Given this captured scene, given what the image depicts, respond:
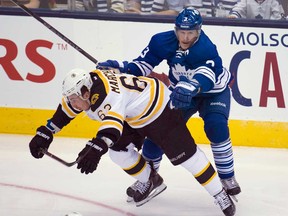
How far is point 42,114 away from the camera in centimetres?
605

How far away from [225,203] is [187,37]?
0.91m

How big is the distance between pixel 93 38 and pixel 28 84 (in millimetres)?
617

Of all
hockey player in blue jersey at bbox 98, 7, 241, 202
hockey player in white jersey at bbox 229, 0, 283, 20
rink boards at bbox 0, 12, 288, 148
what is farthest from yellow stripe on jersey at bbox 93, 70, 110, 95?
hockey player in white jersey at bbox 229, 0, 283, 20

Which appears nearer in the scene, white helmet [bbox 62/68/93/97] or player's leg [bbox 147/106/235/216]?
white helmet [bbox 62/68/93/97]

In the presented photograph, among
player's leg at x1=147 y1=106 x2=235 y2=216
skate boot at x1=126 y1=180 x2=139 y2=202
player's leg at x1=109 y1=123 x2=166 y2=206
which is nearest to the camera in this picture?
player's leg at x1=147 y1=106 x2=235 y2=216

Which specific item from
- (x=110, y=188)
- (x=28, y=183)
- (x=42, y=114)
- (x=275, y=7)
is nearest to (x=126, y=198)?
(x=110, y=188)

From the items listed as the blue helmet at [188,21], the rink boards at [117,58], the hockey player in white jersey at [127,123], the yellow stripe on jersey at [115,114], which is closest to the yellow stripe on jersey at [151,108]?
the hockey player in white jersey at [127,123]

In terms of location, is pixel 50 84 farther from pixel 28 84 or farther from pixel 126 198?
pixel 126 198

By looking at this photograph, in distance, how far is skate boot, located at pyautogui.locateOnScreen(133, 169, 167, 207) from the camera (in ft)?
14.8

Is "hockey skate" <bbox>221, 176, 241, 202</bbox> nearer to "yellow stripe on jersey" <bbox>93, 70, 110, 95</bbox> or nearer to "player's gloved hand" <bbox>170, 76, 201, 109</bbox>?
"player's gloved hand" <bbox>170, 76, 201, 109</bbox>

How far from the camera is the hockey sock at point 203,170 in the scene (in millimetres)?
4171

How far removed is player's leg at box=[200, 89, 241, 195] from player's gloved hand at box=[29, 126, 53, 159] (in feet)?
2.89

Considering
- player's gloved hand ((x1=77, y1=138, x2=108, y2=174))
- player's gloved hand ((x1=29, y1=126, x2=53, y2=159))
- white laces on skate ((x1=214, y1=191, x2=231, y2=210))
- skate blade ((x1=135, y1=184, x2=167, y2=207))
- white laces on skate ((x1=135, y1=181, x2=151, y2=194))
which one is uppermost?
player's gloved hand ((x1=77, y1=138, x2=108, y2=174))

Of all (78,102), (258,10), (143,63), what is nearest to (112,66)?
(143,63)
